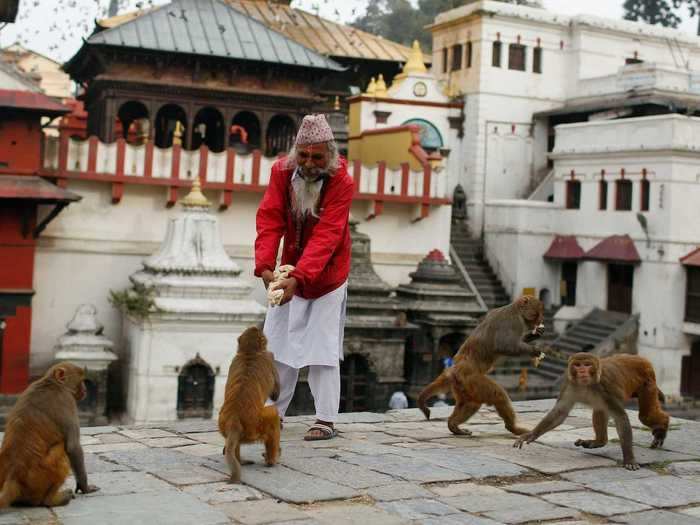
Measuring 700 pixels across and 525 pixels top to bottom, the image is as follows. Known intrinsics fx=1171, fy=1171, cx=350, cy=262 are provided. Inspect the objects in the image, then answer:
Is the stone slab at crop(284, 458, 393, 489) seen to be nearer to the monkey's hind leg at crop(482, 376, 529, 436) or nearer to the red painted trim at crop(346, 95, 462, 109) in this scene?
the monkey's hind leg at crop(482, 376, 529, 436)

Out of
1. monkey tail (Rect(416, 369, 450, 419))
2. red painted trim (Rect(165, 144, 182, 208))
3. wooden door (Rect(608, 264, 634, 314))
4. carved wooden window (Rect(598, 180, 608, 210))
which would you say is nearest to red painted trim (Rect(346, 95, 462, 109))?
carved wooden window (Rect(598, 180, 608, 210))

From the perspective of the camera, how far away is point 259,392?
6422 millimetres

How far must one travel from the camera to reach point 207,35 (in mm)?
27172

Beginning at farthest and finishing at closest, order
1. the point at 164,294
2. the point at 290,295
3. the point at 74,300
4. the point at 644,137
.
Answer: the point at 644,137 → the point at 74,300 → the point at 164,294 → the point at 290,295

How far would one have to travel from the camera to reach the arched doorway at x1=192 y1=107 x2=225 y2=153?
28.2 metres

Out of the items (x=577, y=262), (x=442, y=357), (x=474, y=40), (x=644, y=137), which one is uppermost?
(x=474, y=40)

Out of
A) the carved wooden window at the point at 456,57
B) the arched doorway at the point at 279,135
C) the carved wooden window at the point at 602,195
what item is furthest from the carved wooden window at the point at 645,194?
the arched doorway at the point at 279,135

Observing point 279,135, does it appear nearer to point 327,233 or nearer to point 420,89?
point 420,89

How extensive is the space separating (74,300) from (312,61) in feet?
26.1

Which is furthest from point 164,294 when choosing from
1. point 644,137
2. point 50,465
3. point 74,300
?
point 50,465

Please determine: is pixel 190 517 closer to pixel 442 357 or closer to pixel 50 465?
pixel 50 465

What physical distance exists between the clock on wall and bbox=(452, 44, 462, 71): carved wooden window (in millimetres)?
1983

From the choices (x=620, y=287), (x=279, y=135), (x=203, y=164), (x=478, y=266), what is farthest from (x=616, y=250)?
(x=203, y=164)

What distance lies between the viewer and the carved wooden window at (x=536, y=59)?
35312mm
